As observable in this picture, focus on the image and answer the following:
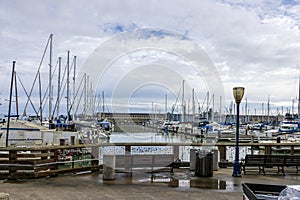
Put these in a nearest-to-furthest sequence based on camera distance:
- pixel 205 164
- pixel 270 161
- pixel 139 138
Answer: pixel 205 164, pixel 270 161, pixel 139 138

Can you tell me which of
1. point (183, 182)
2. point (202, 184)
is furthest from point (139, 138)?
point (202, 184)

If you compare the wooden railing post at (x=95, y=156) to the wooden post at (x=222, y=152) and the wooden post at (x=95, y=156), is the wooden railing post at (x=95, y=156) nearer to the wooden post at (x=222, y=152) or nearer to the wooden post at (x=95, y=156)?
the wooden post at (x=95, y=156)

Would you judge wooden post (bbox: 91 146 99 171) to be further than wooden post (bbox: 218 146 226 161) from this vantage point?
No

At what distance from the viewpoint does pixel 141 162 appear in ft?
33.7

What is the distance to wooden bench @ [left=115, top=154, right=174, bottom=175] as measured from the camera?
1015 centimetres

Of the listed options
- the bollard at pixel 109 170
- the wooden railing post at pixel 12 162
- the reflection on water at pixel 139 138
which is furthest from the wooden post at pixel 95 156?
the reflection on water at pixel 139 138

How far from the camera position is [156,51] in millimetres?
15617

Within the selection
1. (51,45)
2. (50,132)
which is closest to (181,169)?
(50,132)

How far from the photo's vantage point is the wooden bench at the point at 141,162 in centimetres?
1015

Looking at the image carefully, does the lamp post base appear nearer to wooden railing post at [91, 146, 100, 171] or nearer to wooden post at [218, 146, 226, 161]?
wooden post at [218, 146, 226, 161]

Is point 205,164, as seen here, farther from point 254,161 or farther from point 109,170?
point 109,170

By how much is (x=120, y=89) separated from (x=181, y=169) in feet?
15.4

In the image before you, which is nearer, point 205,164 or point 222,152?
point 205,164

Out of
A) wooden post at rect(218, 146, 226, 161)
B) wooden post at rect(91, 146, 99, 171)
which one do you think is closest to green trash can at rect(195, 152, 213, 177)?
wooden post at rect(218, 146, 226, 161)
